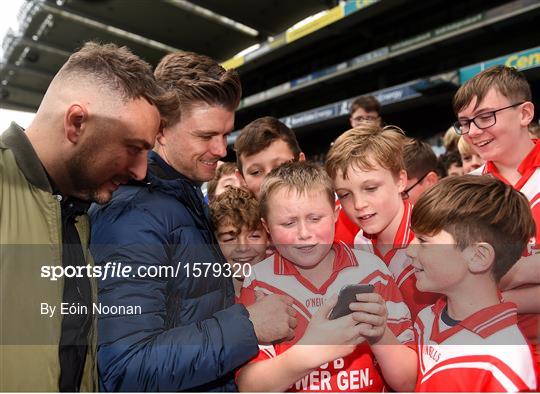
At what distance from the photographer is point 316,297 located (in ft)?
3.14

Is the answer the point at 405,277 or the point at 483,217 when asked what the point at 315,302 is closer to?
the point at 405,277

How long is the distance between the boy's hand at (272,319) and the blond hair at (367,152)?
1.65 ft

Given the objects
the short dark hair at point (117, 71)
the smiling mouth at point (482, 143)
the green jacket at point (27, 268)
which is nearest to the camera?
the green jacket at point (27, 268)

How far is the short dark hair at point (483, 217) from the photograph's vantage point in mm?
876

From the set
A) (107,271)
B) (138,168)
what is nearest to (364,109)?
(138,168)

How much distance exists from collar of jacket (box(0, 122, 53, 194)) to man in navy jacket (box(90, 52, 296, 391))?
0.14m

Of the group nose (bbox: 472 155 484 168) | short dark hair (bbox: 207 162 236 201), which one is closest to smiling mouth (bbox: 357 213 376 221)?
short dark hair (bbox: 207 162 236 201)

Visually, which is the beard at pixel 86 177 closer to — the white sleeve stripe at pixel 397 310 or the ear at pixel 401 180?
the white sleeve stripe at pixel 397 310

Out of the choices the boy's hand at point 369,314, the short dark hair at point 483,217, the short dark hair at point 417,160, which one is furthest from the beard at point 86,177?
the short dark hair at point 417,160

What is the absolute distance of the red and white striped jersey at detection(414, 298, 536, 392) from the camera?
30.0 inches

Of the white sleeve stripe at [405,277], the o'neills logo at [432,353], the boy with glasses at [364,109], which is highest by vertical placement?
the boy with glasses at [364,109]

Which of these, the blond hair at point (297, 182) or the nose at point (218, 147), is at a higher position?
the nose at point (218, 147)

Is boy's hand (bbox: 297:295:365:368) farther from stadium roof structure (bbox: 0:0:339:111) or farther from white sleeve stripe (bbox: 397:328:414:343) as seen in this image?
stadium roof structure (bbox: 0:0:339:111)

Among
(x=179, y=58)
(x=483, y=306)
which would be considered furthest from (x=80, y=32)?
(x=483, y=306)
